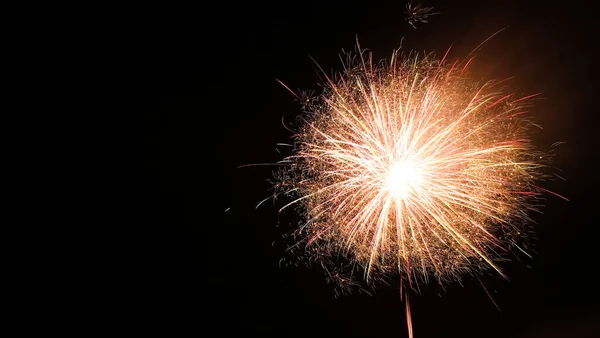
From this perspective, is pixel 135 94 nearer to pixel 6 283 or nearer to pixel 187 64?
pixel 187 64

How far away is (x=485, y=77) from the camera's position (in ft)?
3.00

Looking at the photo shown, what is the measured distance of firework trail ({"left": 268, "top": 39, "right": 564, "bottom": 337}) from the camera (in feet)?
2.96

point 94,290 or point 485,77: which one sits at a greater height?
point 485,77

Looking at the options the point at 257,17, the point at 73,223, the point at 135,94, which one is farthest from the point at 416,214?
the point at 73,223

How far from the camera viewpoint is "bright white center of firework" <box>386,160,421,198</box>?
0.90 metres

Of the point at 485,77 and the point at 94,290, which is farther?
the point at 94,290

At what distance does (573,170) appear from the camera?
97 cm

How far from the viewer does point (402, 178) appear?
907 millimetres

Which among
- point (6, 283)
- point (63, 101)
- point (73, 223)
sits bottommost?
point (6, 283)

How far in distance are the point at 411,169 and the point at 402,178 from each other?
0.04 meters

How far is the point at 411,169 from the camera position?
2.98 ft

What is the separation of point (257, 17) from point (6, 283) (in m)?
1.35

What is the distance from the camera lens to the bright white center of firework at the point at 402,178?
0.90 metres

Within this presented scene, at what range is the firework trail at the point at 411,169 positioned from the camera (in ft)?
2.96
